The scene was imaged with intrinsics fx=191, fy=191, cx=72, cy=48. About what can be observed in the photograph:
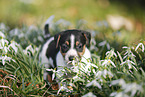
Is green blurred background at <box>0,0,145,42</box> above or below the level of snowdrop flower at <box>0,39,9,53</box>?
above

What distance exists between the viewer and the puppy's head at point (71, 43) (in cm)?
371

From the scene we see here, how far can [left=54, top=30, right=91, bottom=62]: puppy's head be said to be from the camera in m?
3.71

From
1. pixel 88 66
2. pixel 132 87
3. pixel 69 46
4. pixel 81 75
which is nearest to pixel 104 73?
pixel 88 66

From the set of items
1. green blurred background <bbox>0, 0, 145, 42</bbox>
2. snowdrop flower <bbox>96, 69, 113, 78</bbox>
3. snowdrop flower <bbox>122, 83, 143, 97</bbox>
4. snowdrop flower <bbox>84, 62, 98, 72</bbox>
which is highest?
green blurred background <bbox>0, 0, 145, 42</bbox>

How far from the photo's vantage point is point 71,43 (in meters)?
3.79

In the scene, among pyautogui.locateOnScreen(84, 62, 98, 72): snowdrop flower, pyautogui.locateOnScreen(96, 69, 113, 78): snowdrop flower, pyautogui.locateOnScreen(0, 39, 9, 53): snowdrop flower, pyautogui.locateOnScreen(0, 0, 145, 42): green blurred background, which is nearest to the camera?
pyautogui.locateOnScreen(96, 69, 113, 78): snowdrop flower

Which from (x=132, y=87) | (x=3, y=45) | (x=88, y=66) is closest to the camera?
(x=132, y=87)

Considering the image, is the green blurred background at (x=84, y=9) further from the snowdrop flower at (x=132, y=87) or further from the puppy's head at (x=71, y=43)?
the snowdrop flower at (x=132, y=87)

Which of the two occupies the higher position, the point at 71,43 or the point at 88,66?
the point at 71,43

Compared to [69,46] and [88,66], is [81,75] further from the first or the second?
[69,46]

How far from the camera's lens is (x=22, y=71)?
3795 mm

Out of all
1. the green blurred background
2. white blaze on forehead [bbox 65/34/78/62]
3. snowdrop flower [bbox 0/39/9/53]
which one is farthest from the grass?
the green blurred background

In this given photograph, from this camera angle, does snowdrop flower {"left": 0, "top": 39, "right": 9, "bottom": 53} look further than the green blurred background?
No

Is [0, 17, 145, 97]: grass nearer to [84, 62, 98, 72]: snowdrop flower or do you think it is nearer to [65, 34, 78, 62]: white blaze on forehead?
[84, 62, 98, 72]: snowdrop flower
